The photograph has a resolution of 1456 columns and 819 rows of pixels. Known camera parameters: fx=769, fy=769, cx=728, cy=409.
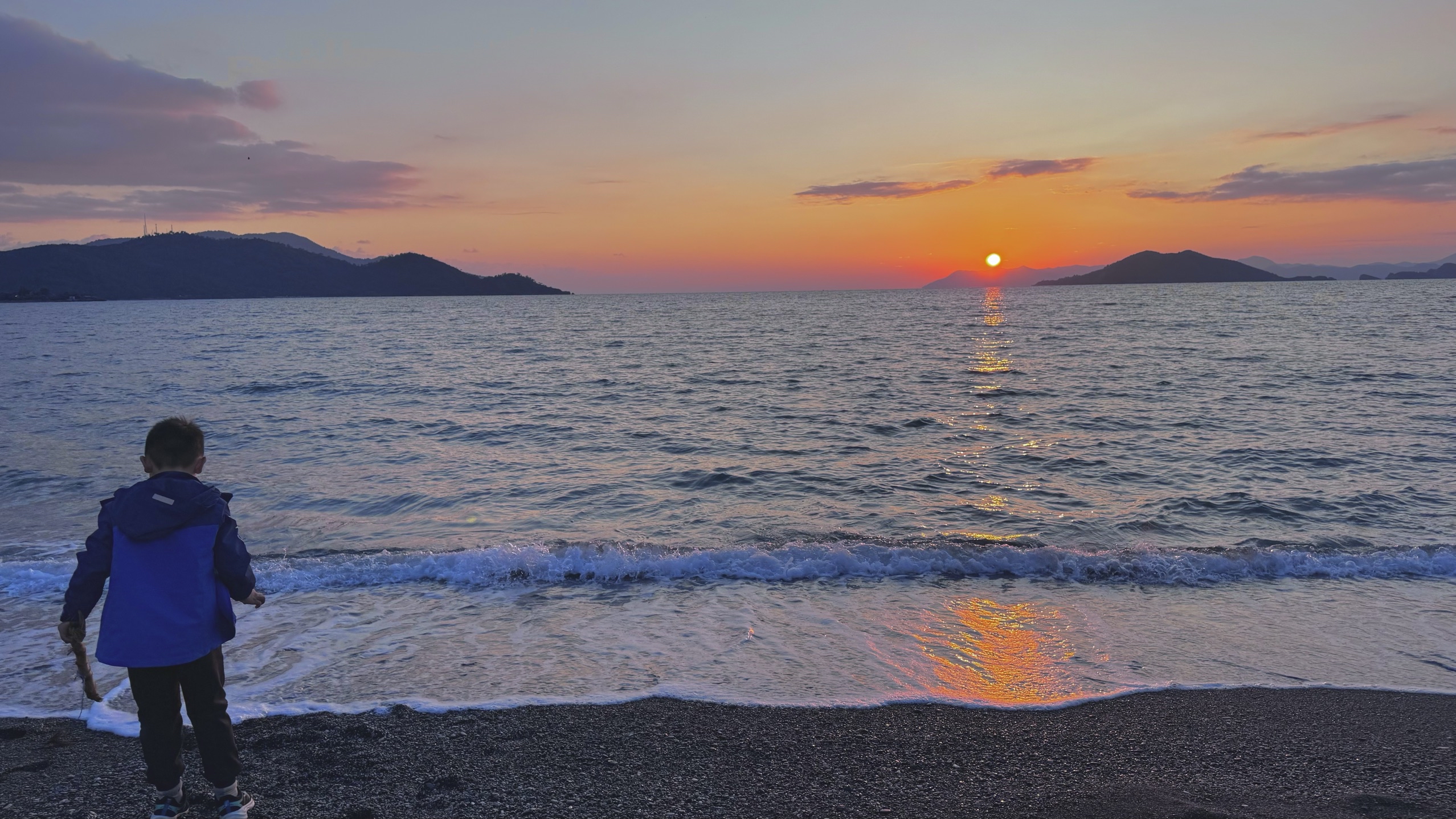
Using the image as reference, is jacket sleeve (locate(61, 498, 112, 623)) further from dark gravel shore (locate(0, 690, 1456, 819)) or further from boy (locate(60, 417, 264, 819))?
dark gravel shore (locate(0, 690, 1456, 819))

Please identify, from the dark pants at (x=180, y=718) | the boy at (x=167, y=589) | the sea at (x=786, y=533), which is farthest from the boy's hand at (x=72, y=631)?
the sea at (x=786, y=533)

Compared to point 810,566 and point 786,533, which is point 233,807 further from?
point 786,533

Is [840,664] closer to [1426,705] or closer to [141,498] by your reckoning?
[1426,705]

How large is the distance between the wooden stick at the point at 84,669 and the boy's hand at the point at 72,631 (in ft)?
0.06

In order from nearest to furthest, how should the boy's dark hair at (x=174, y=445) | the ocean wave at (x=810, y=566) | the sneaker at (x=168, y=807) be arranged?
the boy's dark hair at (x=174, y=445), the sneaker at (x=168, y=807), the ocean wave at (x=810, y=566)

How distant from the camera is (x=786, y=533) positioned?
11430 mm

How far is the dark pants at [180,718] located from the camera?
3807mm

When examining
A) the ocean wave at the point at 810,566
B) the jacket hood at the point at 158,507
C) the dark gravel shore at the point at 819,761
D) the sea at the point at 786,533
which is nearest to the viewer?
the jacket hood at the point at 158,507

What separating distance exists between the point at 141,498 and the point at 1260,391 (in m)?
29.8

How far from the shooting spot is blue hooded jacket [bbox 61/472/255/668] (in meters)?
3.62

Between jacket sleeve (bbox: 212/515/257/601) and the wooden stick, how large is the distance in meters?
0.67

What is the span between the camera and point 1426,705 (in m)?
5.79

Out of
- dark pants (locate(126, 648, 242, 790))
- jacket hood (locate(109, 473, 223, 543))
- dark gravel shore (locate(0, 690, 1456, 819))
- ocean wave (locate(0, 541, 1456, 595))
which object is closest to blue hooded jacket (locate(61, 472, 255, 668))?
jacket hood (locate(109, 473, 223, 543))

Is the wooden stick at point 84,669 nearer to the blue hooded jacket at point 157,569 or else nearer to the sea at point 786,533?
the blue hooded jacket at point 157,569
